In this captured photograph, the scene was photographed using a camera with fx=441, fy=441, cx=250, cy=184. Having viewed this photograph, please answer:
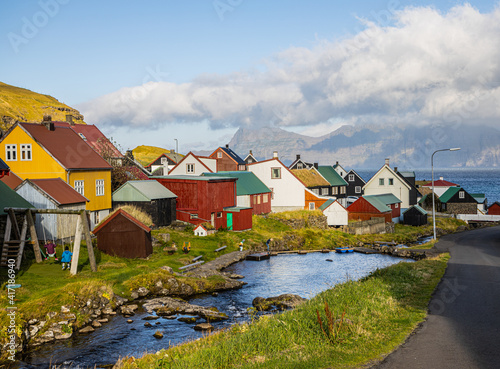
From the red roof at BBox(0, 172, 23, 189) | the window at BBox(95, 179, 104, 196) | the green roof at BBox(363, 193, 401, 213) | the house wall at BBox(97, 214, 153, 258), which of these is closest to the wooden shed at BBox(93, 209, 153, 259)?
the house wall at BBox(97, 214, 153, 258)

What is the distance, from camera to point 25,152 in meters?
43.7

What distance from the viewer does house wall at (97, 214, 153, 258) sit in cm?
3806

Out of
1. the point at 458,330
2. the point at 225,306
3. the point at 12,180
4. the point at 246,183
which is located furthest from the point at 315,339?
the point at 246,183

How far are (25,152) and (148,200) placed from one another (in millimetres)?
13585

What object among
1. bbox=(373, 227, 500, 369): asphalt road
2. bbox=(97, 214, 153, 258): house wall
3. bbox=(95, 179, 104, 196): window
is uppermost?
bbox=(95, 179, 104, 196): window

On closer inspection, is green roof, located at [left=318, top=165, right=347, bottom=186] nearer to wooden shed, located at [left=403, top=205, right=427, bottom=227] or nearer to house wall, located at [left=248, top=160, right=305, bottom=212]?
wooden shed, located at [left=403, top=205, right=427, bottom=227]

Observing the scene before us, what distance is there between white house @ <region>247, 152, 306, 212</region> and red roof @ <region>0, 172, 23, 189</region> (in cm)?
3832

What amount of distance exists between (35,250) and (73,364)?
51.4 ft

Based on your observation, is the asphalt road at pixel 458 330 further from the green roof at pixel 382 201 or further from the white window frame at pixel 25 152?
the green roof at pixel 382 201

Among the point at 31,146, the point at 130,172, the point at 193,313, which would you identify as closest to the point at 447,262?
the point at 193,313

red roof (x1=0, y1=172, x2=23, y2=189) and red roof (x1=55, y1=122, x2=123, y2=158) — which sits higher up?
red roof (x1=55, y1=122, x2=123, y2=158)

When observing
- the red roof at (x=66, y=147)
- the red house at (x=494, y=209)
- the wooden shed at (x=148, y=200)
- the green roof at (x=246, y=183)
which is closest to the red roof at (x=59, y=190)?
the red roof at (x=66, y=147)

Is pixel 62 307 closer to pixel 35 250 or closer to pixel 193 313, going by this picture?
pixel 193 313

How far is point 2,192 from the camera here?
3375 centimetres
